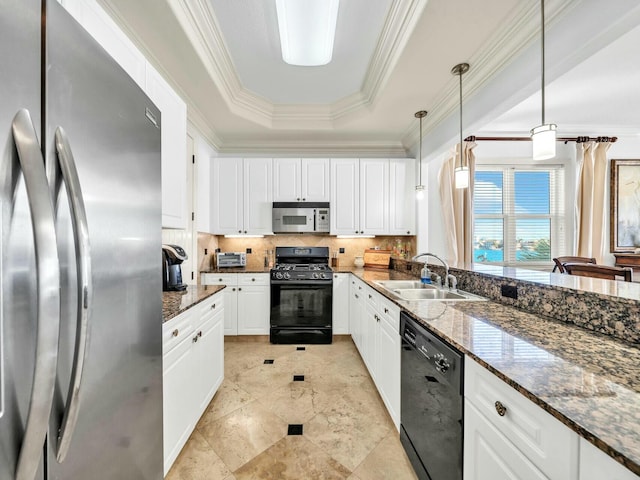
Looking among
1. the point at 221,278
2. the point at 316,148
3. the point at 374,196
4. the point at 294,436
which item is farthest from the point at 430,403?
the point at 316,148

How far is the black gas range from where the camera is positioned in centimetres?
336

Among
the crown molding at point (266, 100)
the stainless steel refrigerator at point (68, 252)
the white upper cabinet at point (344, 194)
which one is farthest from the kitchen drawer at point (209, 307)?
the white upper cabinet at point (344, 194)

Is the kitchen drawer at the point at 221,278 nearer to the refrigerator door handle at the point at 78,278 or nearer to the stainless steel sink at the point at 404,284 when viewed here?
the stainless steel sink at the point at 404,284

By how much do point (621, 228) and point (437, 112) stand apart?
347cm

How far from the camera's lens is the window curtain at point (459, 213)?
13.1 feet

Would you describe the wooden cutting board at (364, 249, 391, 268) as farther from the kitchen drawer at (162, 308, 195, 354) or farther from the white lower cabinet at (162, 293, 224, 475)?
the kitchen drawer at (162, 308, 195, 354)

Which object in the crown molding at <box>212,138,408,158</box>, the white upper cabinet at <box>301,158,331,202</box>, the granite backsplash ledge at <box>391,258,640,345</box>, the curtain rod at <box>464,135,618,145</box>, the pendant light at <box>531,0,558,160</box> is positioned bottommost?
the granite backsplash ledge at <box>391,258,640,345</box>

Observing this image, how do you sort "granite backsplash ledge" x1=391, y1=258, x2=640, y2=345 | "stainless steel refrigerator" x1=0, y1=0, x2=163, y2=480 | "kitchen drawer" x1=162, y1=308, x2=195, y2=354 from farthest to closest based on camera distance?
1. "kitchen drawer" x1=162, y1=308, x2=195, y2=354
2. "granite backsplash ledge" x1=391, y1=258, x2=640, y2=345
3. "stainless steel refrigerator" x1=0, y1=0, x2=163, y2=480

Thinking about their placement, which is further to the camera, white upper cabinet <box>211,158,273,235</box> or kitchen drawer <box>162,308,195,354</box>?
white upper cabinet <box>211,158,273,235</box>

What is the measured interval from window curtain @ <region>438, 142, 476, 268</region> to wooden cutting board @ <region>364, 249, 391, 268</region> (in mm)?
951

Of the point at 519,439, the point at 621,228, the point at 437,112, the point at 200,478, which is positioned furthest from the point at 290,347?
the point at 621,228

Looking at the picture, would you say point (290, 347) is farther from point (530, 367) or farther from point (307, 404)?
point (530, 367)

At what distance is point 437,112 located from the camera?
2865 mm

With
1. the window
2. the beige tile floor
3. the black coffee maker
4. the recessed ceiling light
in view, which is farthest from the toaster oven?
the window
